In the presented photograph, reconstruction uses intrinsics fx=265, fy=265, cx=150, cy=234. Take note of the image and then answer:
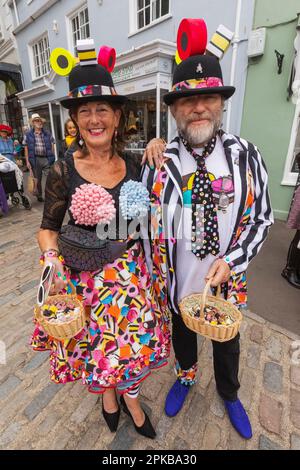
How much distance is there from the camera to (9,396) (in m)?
1.98

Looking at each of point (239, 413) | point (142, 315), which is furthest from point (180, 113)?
point (239, 413)

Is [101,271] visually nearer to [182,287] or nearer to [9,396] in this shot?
[182,287]

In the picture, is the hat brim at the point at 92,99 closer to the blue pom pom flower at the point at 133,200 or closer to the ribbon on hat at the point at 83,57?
the ribbon on hat at the point at 83,57

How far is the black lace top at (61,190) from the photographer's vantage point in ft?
4.82

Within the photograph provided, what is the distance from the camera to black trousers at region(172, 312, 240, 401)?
64.2 inches

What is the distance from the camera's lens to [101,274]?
4.73 feet

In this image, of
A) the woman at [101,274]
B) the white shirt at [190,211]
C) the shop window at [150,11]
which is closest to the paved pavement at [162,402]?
the woman at [101,274]

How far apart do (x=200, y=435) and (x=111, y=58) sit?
2.35m

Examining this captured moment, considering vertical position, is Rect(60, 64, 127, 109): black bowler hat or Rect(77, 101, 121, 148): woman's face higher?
Rect(60, 64, 127, 109): black bowler hat

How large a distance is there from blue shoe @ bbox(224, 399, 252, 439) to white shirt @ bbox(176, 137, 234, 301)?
919 millimetres

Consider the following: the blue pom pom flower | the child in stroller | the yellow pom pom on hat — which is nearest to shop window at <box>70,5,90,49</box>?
the child in stroller

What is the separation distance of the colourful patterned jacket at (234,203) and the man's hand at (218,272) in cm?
4

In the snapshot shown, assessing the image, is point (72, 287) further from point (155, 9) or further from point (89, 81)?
point (155, 9)

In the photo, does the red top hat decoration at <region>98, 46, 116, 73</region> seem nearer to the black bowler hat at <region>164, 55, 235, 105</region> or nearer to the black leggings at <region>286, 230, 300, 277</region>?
the black bowler hat at <region>164, 55, 235, 105</region>
